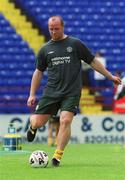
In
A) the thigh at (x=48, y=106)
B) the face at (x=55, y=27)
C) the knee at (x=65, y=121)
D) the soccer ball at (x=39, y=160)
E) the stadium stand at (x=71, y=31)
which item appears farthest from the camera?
the stadium stand at (x=71, y=31)

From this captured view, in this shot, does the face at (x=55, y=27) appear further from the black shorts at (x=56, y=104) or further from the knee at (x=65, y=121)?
the knee at (x=65, y=121)

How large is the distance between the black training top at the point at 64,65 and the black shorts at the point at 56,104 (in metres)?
0.07

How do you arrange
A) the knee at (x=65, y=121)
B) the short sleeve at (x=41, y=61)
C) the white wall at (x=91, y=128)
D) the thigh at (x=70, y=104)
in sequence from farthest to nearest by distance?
the white wall at (x=91, y=128)
the short sleeve at (x=41, y=61)
the thigh at (x=70, y=104)
the knee at (x=65, y=121)

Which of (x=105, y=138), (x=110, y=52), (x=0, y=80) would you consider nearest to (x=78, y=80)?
(x=105, y=138)

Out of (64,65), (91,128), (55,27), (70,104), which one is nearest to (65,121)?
(70,104)

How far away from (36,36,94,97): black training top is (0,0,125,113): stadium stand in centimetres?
1269

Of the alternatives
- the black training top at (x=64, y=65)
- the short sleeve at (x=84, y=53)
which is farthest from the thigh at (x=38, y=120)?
the short sleeve at (x=84, y=53)

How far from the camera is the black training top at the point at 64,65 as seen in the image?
9.69 meters

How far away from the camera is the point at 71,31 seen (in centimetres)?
2503

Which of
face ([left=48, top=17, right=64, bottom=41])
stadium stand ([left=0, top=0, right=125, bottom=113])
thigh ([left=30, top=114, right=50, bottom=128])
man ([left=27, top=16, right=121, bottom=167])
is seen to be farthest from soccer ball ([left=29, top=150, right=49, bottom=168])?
stadium stand ([left=0, top=0, right=125, bottom=113])

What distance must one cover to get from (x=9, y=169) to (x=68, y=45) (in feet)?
6.65

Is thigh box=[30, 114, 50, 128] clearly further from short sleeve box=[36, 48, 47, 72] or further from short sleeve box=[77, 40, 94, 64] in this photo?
short sleeve box=[77, 40, 94, 64]

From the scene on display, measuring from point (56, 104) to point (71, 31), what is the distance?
608 inches

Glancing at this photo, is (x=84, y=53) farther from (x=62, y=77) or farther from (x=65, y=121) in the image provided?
(x=65, y=121)
